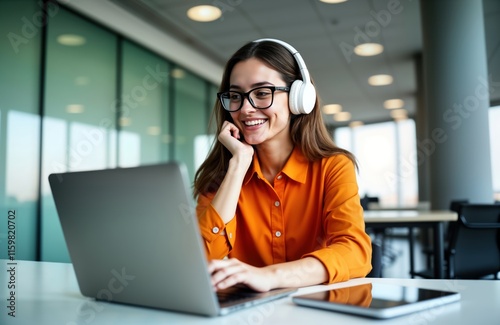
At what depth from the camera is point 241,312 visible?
0.72 metres

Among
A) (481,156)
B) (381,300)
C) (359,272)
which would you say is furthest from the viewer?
(481,156)

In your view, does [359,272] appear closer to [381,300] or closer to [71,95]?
[381,300]

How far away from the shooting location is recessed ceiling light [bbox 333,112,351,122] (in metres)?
11.4

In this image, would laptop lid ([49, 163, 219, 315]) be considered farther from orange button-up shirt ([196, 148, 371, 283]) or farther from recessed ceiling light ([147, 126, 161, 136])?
recessed ceiling light ([147, 126, 161, 136])

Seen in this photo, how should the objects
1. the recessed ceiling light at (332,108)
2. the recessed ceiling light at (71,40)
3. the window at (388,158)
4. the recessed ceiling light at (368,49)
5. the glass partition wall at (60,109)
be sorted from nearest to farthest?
the glass partition wall at (60,109), the recessed ceiling light at (71,40), the recessed ceiling light at (368,49), the recessed ceiling light at (332,108), the window at (388,158)

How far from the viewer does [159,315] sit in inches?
28.6

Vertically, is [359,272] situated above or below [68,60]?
below

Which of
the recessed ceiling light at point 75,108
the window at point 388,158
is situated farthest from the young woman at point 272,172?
the window at point 388,158

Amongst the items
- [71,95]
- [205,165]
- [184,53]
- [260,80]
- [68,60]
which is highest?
[184,53]

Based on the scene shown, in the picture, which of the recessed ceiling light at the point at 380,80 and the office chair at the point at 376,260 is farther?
the recessed ceiling light at the point at 380,80

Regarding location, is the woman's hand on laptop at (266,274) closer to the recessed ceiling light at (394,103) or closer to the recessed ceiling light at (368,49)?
the recessed ceiling light at (368,49)

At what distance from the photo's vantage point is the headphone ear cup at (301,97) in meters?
1.42

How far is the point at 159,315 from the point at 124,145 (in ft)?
14.7

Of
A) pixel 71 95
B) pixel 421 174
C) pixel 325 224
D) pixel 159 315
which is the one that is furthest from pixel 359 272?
pixel 421 174
